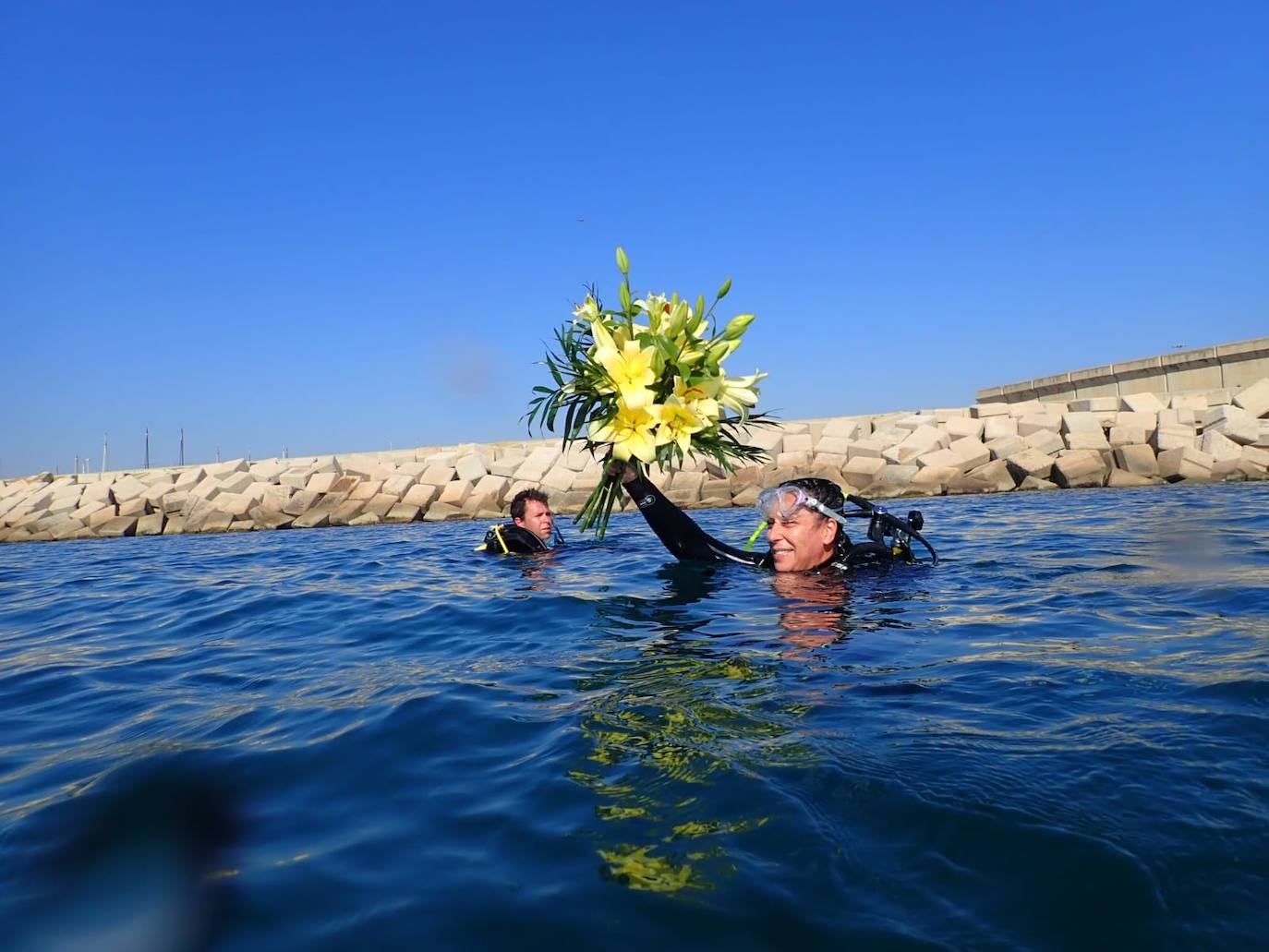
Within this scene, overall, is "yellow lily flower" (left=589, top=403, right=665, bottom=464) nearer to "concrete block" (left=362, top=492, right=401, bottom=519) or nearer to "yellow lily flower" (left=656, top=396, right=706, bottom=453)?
"yellow lily flower" (left=656, top=396, right=706, bottom=453)

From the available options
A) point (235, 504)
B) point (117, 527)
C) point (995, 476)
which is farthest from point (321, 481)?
point (995, 476)

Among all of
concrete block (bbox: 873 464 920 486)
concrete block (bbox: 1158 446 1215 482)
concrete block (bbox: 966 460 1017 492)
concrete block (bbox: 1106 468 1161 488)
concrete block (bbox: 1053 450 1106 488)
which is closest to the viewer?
concrete block (bbox: 1158 446 1215 482)

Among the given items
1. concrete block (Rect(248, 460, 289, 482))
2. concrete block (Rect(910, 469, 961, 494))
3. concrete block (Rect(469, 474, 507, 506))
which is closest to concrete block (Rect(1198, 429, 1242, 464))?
concrete block (Rect(910, 469, 961, 494))

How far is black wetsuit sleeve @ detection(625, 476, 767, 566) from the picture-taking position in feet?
18.2

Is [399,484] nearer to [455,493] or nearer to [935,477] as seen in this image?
[455,493]

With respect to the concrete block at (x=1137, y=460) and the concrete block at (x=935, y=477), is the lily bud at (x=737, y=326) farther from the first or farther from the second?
the concrete block at (x=1137, y=460)

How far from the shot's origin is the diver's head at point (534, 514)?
8805 mm

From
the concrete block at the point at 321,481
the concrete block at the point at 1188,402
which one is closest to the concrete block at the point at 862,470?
the concrete block at the point at 1188,402

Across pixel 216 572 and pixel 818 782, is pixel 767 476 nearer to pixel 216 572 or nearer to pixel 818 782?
pixel 216 572

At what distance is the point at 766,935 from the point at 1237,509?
9970 millimetres

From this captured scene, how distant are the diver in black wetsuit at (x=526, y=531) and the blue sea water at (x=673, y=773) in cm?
287

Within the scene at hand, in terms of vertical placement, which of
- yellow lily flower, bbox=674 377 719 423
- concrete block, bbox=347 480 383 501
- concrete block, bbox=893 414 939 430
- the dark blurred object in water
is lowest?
the dark blurred object in water

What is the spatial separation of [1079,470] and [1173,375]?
24.4 feet

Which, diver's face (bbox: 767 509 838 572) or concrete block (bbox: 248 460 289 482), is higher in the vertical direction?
concrete block (bbox: 248 460 289 482)
